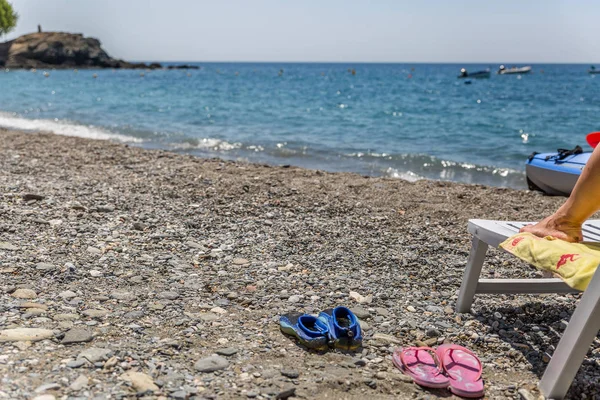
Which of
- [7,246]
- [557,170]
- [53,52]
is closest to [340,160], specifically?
[557,170]

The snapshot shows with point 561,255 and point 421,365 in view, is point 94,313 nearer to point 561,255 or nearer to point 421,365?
point 421,365

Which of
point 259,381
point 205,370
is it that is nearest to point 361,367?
point 259,381

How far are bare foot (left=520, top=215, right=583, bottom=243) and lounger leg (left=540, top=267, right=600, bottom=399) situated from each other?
2.22ft

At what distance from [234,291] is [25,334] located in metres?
1.59

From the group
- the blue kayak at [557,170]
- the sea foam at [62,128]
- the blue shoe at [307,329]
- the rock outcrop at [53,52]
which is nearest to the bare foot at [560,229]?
the blue shoe at [307,329]

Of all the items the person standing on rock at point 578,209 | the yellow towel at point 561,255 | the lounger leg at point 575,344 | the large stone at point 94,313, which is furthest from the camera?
the large stone at point 94,313

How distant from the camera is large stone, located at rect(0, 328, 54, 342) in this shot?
128 inches

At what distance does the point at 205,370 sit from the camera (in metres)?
3.11

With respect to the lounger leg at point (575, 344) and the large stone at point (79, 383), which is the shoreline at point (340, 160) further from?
the large stone at point (79, 383)

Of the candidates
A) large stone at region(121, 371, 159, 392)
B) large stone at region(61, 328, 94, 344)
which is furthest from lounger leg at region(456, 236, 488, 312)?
large stone at region(61, 328, 94, 344)

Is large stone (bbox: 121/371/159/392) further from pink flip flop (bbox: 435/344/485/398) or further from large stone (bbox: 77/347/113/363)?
pink flip flop (bbox: 435/344/485/398)

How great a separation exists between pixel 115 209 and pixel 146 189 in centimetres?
121

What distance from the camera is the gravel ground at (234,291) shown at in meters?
3.08

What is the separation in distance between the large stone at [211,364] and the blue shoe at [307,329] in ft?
1.83
